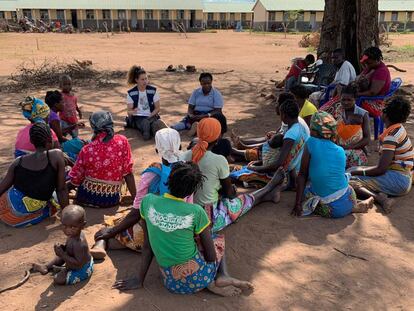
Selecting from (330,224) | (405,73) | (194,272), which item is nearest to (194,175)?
(194,272)

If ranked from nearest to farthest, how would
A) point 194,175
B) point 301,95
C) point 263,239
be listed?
point 194,175 < point 263,239 < point 301,95

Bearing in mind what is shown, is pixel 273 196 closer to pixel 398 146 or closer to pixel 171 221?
pixel 398 146

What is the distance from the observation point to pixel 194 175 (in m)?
2.54

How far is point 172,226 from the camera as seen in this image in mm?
2588

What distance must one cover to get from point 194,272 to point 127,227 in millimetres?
765

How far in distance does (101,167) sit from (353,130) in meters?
2.95

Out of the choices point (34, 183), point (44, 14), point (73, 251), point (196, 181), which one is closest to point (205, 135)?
point (196, 181)

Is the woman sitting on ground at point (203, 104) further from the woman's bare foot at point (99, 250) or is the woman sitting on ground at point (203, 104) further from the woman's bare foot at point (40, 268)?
the woman's bare foot at point (40, 268)

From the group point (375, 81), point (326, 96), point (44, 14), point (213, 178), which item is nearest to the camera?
point (213, 178)

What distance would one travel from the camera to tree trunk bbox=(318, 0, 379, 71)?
8117 millimetres

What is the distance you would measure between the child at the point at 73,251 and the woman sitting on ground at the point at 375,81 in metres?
4.64

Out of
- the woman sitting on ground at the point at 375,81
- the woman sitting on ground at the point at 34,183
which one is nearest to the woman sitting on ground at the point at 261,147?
the woman sitting on ground at the point at 375,81

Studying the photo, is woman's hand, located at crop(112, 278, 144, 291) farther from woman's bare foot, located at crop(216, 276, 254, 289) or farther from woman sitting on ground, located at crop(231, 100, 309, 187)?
woman sitting on ground, located at crop(231, 100, 309, 187)

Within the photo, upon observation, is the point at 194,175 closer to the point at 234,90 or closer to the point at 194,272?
the point at 194,272
